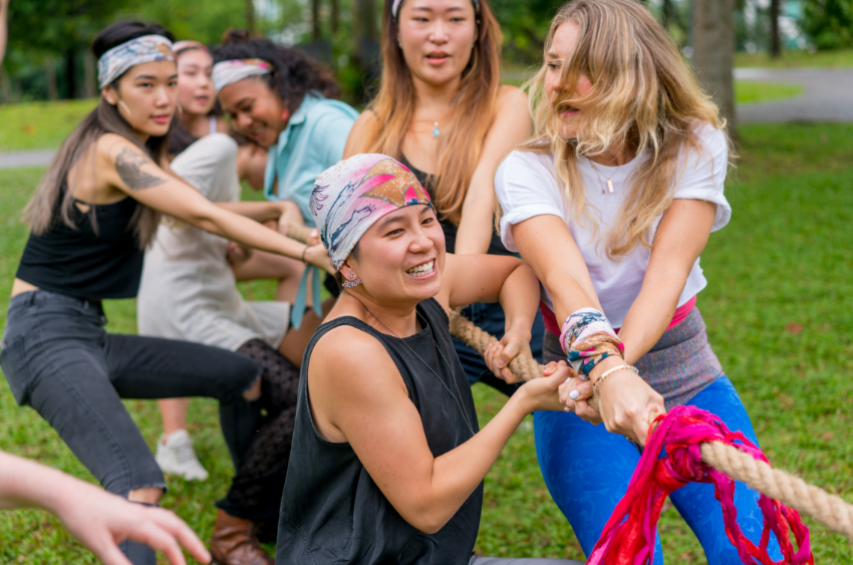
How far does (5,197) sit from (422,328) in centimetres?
1258

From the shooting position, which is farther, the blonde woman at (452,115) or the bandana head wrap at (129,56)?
the bandana head wrap at (129,56)

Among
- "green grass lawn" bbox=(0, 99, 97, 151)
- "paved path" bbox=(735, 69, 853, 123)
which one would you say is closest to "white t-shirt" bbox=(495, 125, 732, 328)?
"paved path" bbox=(735, 69, 853, 123)

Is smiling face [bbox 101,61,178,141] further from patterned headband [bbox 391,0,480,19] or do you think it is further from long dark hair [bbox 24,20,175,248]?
patterned headband [bbox 391,0,480,19]

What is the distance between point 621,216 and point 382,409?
1.07 meters

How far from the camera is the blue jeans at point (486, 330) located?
3.28 meters

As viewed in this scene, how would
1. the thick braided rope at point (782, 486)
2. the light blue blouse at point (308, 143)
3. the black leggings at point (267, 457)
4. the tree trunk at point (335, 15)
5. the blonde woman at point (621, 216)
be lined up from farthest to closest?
the tree trunk at point (335, 15) → the light blue blouse at point (308, 143) → the black leggings at point (267, 457) → the blonde woman at point (621, 216) → the thick braided rope at point (782, 486)

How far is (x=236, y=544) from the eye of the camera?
385 cm

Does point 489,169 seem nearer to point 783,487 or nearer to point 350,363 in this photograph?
point 350,363

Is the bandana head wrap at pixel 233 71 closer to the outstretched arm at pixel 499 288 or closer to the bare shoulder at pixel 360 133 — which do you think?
the bare shoulder at pixel 360 133

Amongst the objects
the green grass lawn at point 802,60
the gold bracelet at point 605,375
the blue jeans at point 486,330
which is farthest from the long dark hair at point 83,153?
the green grass lawn at point 802,60

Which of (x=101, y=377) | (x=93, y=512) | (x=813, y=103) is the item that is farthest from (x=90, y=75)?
(x=93, y=512)

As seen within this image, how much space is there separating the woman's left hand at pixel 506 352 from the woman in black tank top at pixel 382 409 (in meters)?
0.20

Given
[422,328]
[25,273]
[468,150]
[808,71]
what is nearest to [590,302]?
[422,328]

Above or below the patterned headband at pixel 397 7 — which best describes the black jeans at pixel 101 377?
below
